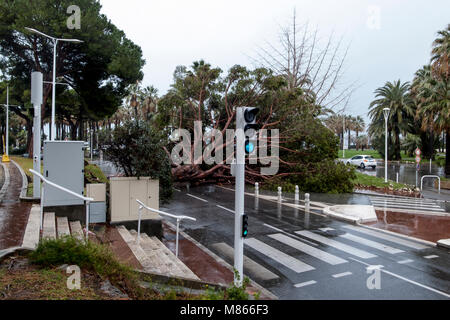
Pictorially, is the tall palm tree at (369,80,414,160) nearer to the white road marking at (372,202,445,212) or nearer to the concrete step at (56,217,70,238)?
the white road marking at (372,202,445,212)

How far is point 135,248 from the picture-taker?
793cm

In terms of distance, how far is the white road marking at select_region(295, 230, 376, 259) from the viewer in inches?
359

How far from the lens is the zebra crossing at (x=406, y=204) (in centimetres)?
1608

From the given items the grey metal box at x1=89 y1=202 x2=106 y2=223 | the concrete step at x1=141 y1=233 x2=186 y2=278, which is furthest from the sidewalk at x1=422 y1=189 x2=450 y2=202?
the grey metal box at x1=89 y1=202 x2=106 y2=223

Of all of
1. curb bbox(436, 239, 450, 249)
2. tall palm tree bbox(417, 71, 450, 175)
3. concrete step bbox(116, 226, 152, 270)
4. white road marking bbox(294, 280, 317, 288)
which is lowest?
white road marking bbox(294, 280, 317, 288)

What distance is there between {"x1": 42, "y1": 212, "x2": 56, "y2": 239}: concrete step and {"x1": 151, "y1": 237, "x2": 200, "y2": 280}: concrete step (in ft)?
8.67

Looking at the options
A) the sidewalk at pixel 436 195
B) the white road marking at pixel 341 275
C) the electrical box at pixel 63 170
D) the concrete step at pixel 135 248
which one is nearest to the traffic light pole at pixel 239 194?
the concrete step at pixel 135 248

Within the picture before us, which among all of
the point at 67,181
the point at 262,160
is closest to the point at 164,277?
the point at 67,181

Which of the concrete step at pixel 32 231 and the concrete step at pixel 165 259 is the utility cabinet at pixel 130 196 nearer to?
the concrete step at pixel 165 259

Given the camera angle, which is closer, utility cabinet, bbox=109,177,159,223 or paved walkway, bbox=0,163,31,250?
paved walkway, bbox=0,163,31,250

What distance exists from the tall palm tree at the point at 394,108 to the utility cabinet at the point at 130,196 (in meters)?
48.7

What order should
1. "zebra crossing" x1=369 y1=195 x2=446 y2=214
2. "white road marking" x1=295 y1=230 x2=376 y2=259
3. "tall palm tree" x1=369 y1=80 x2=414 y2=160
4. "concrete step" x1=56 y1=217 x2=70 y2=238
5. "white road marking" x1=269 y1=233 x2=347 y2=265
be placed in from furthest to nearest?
1. "tall palm tree" x1=369 y1=80 x2=414 y2=160
2. "zebra crossing" x1=369 y1=195 x2=446 y2=214
3. "white road marking" x1=295 y1=230 x2=376 y2=259
4. "white road marking" x1=269 y1=233 x2=347 y2=265
5. "concrete step" x1=56 y1=217 x2=70 y2=238
